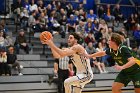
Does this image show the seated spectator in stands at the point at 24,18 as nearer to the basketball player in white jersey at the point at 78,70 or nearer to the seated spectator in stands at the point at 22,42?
the seated spectator in stands at the point at 22,42

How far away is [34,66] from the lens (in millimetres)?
14680

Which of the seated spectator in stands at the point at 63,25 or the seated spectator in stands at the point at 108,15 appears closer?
the seated spectator in stands at the point at 63,25

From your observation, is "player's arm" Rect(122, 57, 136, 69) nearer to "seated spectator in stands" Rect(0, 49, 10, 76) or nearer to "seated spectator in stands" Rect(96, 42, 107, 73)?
"seated spectator in stands" Rect(0, 49, 10, 76)

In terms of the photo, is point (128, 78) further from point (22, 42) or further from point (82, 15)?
point (82, 15)

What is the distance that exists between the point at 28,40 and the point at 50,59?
5.14 feet

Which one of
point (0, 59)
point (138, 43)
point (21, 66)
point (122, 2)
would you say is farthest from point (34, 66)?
point (122, 2)

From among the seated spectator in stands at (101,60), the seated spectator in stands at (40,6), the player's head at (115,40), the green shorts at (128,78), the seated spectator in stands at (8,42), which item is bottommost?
the seated spectator in stands at (101,60)

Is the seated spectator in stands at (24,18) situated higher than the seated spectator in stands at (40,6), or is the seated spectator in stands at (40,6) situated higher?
the seated spectator in stands at (40,6)

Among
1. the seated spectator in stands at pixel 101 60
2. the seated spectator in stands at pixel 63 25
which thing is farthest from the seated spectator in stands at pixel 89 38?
the seated spectator in stands at pixel 63 25

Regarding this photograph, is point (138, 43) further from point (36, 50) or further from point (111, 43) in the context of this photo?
point (111, 43)

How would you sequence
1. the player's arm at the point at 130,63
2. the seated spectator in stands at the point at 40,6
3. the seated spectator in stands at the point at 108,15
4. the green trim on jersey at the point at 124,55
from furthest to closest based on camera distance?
the seated spectator in stands at the point at 108,15
the seated spectator in stands at the point at 40,6
the green trim on jersey at the point at 124,55
the player's arm at the point at 130,63

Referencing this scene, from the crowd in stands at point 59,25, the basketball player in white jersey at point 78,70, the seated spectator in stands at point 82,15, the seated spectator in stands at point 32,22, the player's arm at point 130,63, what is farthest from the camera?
A: the seated spectator in stands at point 82,15

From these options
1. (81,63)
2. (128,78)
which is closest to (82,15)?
(81,63)

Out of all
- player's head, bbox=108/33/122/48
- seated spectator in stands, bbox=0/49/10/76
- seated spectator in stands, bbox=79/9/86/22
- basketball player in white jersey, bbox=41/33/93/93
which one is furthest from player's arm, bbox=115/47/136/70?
seated spectator in stands, bbox=79/9/86/22
